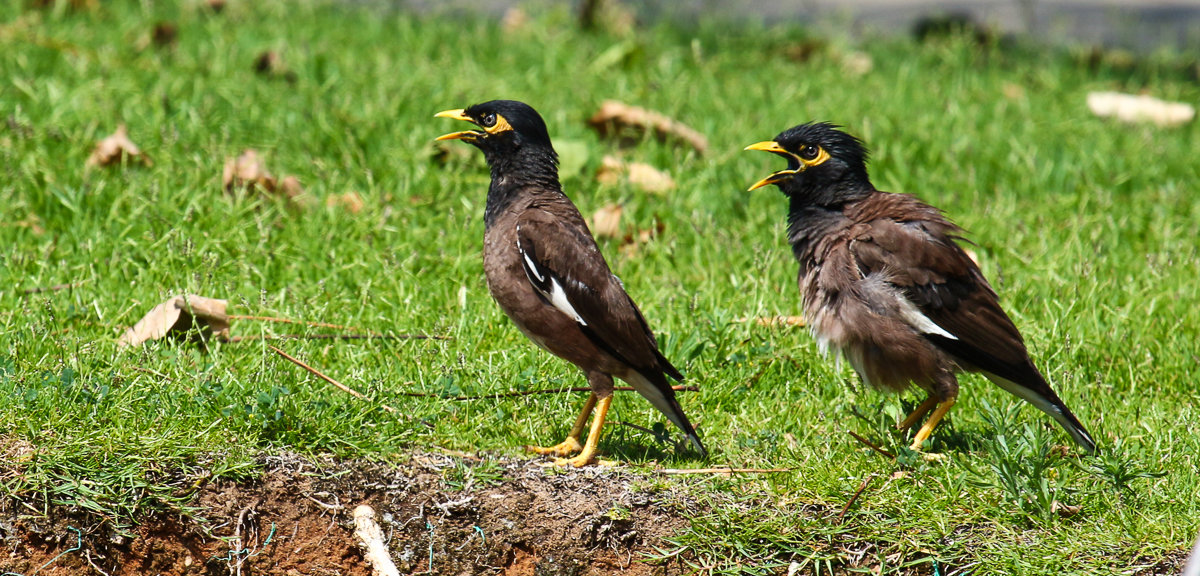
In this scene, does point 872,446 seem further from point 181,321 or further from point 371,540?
point 181,321

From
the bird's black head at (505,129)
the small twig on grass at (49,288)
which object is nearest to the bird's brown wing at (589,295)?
the bird's black head at (505,129)

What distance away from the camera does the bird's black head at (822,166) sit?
4.89m

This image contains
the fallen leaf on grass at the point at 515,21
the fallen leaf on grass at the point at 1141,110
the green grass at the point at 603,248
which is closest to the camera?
the green grass at the point at 603,248

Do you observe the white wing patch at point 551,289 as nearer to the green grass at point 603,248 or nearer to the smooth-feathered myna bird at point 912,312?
the green grass at point 603,248

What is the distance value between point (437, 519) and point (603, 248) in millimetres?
2167

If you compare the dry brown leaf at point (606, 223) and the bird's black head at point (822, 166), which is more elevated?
the bird's black head at point (822, 166)

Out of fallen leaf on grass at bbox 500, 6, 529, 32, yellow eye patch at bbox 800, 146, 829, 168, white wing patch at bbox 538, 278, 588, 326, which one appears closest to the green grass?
white wing patch at bbox 538, 278, 588, 326

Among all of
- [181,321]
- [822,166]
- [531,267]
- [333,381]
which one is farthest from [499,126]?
[181,321]

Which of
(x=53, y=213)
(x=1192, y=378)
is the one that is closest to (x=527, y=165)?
(x=53, y=213)

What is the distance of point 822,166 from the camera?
491 cm

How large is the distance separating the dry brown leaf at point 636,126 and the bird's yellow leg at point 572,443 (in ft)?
9.66

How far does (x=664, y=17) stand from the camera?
10.3 m

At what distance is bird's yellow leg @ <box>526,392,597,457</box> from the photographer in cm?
439

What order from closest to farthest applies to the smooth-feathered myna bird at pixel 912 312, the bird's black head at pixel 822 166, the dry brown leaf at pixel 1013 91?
the smooth-feathered myna bird at pixel 912 312
the bird's black head at pixel 822 166
the dry brown leaf at pixel 1013 91
